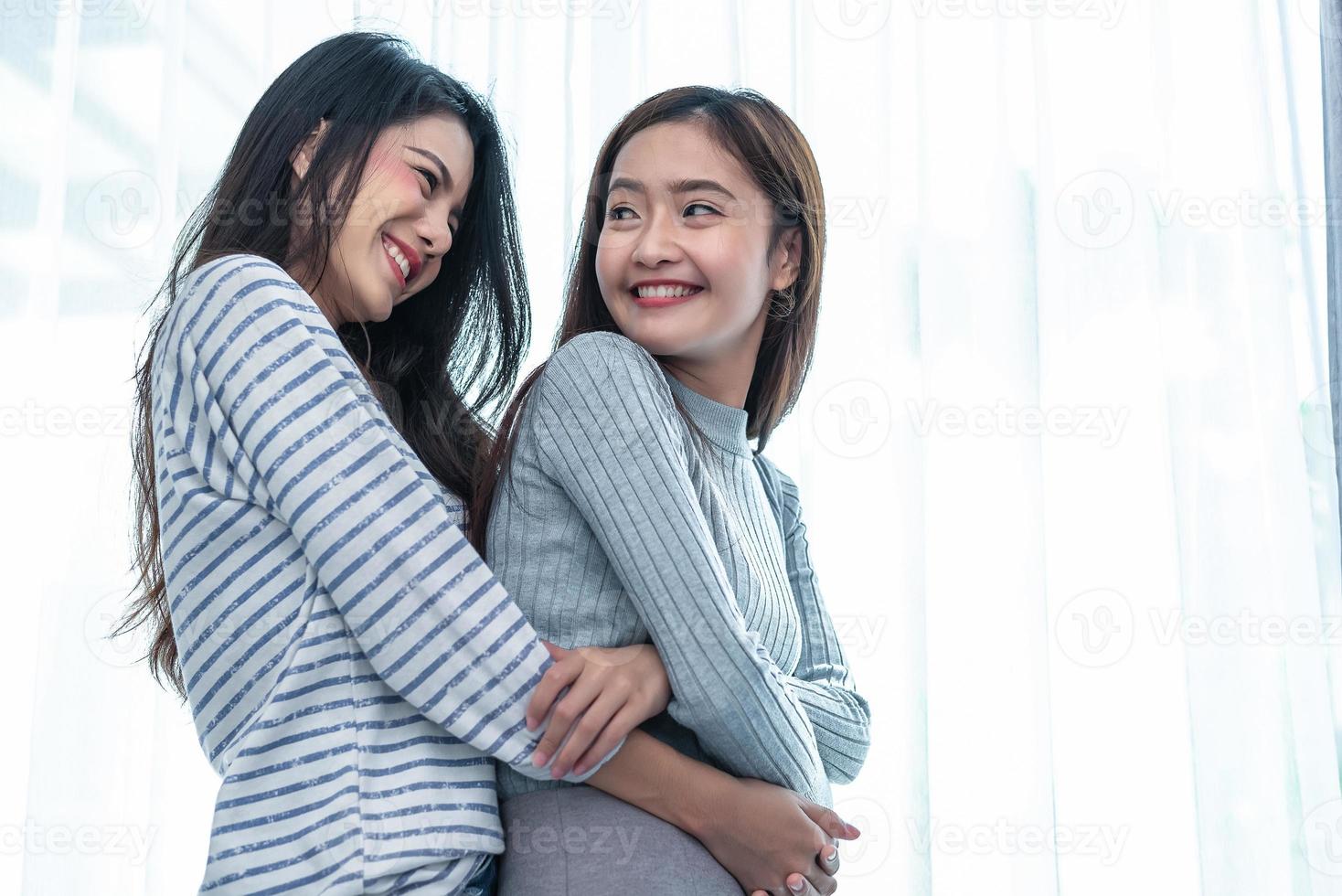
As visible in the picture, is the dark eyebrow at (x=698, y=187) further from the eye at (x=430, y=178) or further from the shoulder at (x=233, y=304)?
the shoulder at (x=233, y=304)

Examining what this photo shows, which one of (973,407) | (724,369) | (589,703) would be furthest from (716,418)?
(973,407)

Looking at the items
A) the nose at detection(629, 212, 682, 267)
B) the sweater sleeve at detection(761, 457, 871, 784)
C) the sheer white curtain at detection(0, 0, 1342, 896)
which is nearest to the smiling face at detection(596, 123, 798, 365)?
the nose at detection(629, 212, 682, 267)

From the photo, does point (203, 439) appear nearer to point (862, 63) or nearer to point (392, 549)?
point (392, 549)

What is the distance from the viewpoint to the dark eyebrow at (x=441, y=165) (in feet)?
3.55

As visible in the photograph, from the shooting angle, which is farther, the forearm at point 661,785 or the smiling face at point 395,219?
the smiling face at point 395,219

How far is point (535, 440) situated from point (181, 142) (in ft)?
3.92

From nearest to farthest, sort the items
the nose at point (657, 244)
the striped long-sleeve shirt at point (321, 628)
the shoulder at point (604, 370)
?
the striped long-sleeve shirt at point (321, 628) < the shoulder at point (604, 370) < the nose at point (657, 244)

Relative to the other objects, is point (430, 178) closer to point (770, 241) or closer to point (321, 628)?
Answer: point (770, 241)

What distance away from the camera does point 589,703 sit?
0.77 m

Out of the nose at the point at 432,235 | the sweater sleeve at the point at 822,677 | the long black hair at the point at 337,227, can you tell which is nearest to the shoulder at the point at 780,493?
the sweater sleeve at the point at 822,677

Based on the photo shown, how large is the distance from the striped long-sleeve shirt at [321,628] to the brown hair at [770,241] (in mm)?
175

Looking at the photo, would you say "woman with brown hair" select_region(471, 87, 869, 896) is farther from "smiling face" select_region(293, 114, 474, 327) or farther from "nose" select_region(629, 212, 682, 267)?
"smiling face" select_region(293, 114, 474, 327)

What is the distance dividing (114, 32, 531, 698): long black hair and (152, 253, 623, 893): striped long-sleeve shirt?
7.0 inches

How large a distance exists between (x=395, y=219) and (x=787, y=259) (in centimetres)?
40
